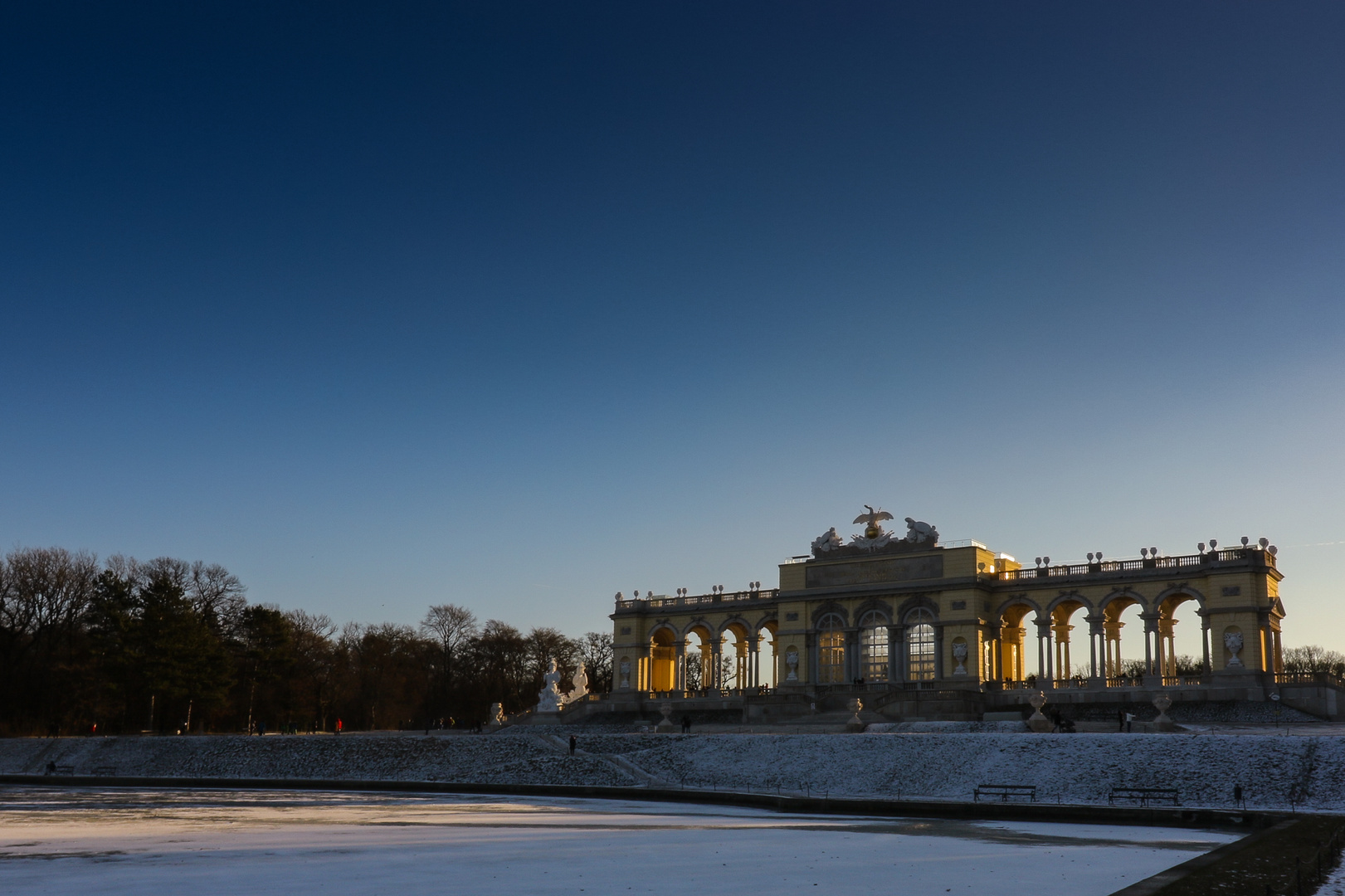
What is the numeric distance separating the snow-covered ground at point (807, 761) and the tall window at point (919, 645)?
23278 millimetres

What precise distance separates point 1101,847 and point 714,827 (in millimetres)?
8107

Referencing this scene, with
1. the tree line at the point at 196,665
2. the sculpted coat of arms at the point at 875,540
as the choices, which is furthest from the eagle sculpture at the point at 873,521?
the tree line at the point at 196,665

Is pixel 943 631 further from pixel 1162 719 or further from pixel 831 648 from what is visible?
pixel 1162 719

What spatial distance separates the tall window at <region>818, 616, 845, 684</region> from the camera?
73312mm

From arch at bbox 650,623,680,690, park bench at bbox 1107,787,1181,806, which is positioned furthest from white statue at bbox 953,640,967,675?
park bench at bbox 1107,787,1181,806

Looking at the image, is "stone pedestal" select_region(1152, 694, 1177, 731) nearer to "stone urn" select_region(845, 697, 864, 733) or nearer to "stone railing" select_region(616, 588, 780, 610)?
"stone urn" select_region(845, 697, 864, 733)

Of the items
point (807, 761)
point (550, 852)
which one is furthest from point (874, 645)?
point (550, 852)

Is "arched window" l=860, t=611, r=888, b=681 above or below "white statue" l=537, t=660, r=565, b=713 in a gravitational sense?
above

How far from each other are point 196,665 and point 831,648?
1506 inches

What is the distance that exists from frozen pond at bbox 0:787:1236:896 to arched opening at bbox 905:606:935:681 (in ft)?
134

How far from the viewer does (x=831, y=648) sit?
74.0 meters

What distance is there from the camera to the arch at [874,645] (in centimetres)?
7206

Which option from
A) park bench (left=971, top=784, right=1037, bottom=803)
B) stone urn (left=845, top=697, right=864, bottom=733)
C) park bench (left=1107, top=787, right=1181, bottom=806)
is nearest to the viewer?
park bench (left=1107, top=787, right=1181, bottom=806)

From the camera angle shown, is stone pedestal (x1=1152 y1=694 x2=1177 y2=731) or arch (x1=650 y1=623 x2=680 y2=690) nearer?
stone pedestal (x1=1152 y1=694 x2=1177 y2=731)
